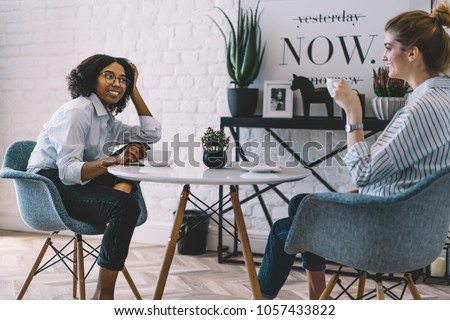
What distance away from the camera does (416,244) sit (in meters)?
2.03

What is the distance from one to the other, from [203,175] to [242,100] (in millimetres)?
1490

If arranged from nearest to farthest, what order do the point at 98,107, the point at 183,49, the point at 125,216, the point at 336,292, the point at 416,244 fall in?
the point at 416,244
the point at 125,216
the point at 98,107
the point at 336,292
the point at 183,49

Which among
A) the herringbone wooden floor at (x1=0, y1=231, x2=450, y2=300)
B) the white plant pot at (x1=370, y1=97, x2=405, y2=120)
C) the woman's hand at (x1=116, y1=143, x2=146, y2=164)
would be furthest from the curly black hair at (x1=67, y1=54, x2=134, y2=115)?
the white plant pot at (x1=370, y1=97, x2=405, y2=120)

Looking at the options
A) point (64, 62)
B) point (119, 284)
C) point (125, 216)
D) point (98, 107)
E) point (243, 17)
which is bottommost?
point (119, 284)

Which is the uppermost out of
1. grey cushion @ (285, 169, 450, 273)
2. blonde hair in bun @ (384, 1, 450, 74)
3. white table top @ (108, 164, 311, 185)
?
blonde hair in bun @ (384, 1, 450, 74)

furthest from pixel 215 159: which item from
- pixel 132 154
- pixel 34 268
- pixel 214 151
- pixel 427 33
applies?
pixel 427 33

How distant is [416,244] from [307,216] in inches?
14.2

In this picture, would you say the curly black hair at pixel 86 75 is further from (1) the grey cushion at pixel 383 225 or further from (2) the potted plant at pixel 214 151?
(1) the grey cushion at pixel 383 225

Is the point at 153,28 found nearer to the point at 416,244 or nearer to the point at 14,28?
the point at 14,28

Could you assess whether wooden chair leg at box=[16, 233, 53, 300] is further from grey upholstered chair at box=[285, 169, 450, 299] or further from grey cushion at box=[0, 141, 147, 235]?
grey upholstered chair at box=[285, 169, 450, 299]

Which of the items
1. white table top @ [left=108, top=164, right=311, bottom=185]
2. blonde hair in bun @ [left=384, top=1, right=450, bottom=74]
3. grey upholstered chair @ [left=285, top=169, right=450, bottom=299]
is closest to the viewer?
grey upholstered chair @ [left=285, top=169, right=450, bottom=299]

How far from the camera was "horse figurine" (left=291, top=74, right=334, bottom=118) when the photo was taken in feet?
12.3

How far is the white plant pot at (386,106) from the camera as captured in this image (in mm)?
3559

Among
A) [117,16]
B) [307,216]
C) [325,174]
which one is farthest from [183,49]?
[307,216]
